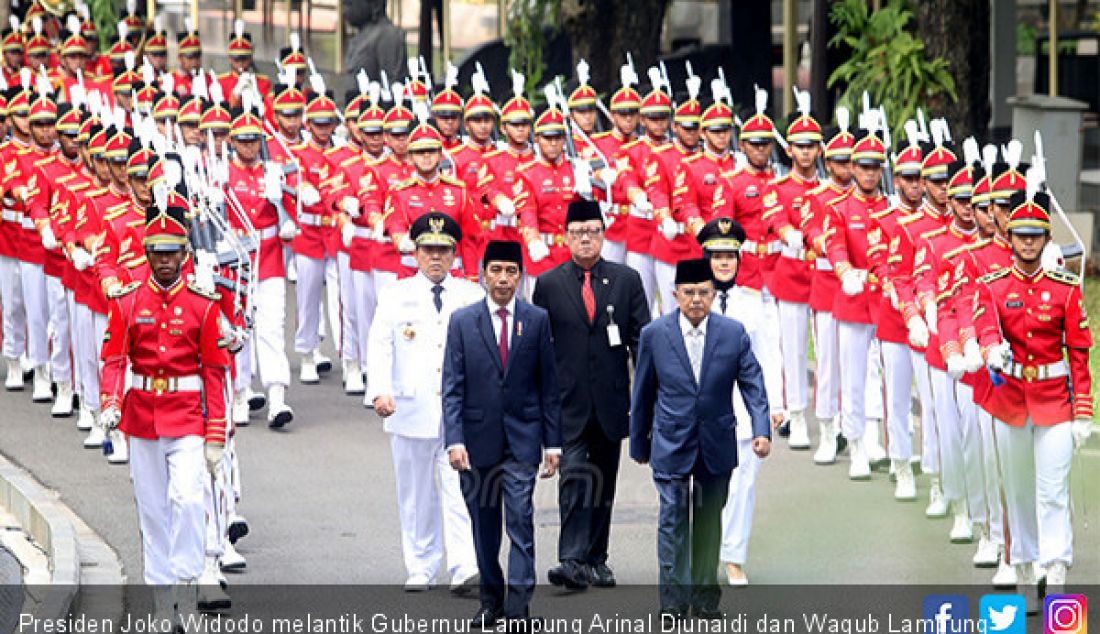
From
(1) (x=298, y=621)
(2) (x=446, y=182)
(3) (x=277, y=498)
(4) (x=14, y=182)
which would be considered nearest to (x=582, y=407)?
(1) (x=298, y=621)

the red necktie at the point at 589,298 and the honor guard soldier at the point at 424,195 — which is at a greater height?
the honor guard soldier at the point at 424,195

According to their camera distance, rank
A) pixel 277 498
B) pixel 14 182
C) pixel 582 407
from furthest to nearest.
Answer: pixel 14 182
pixel 277 498
pixel 582 407

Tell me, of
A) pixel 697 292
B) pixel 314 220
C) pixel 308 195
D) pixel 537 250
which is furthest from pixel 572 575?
pixel 314 220

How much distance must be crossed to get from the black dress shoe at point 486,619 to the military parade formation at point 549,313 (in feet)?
0.06

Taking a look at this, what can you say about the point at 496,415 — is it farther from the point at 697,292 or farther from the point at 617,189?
the point at 617,189

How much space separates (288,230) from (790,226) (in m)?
3.52

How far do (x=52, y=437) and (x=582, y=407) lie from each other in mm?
5547

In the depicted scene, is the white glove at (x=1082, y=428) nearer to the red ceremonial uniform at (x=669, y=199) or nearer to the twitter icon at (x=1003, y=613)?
the twitter icon at (x=1003, y=613)

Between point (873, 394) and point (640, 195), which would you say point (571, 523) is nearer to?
point (873, 394)

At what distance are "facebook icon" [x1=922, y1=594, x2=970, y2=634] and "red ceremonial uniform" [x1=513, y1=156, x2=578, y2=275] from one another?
6016 mm

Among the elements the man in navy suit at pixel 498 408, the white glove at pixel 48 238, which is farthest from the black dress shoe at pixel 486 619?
the white glove at pixel 48 238

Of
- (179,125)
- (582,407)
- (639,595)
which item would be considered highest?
(179,125)

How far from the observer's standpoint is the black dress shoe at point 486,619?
12.6 m

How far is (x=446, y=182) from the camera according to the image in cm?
1792
